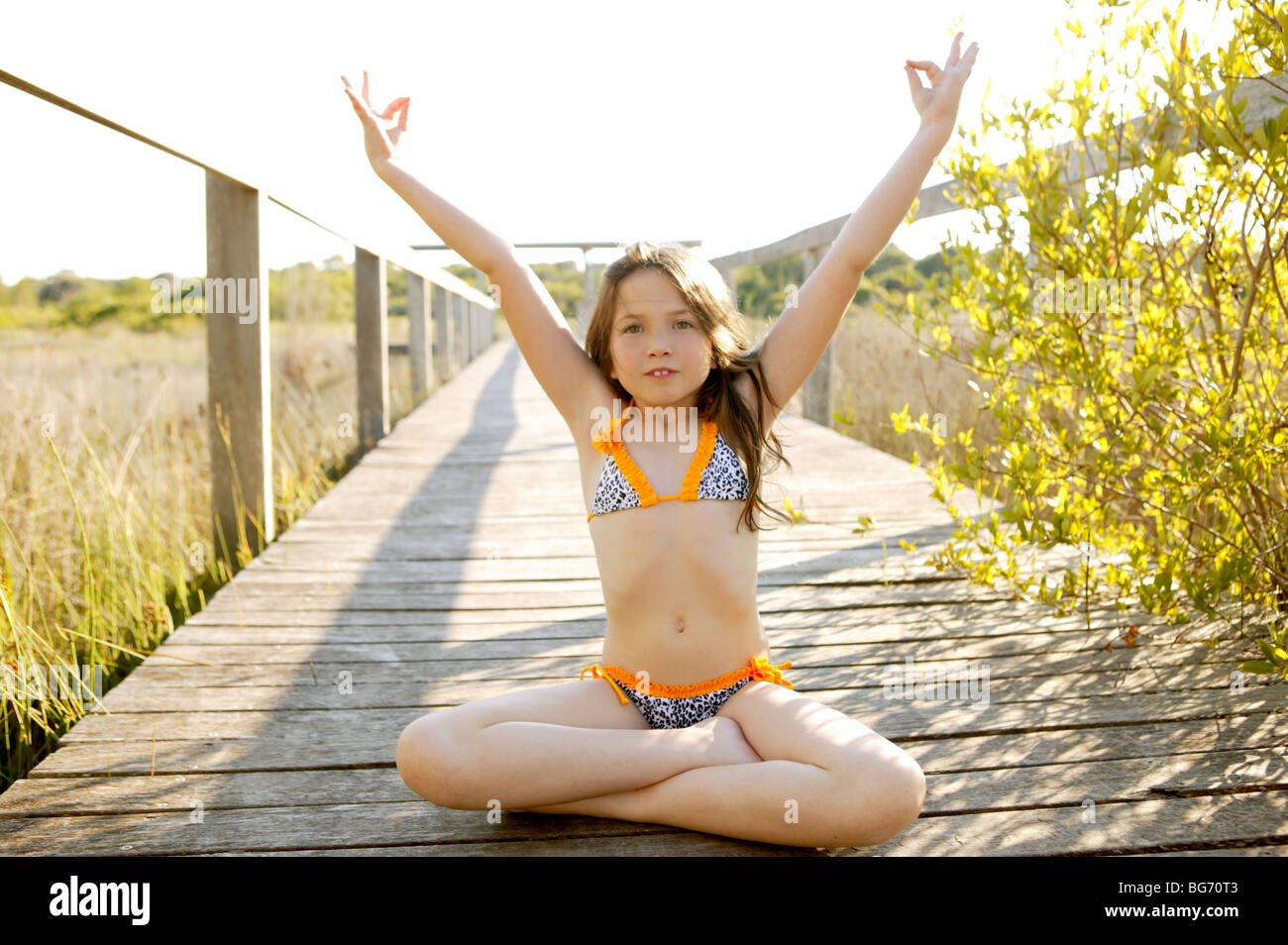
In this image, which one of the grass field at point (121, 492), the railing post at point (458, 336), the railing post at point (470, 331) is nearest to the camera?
the grass field at point (121, 492)

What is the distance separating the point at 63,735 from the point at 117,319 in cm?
2895

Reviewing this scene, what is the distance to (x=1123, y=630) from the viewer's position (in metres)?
2.53

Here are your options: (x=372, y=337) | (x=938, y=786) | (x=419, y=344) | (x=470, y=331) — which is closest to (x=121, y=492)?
(x=372, y=337)

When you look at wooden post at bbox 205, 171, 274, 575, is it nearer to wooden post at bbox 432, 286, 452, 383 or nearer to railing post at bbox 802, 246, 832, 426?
railing post at bbox 802, 246, 832, 426

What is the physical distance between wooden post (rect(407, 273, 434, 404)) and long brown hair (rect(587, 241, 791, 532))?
6.94 m

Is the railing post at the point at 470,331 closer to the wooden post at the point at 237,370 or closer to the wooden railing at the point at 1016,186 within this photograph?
the wooden railing at the point at 1016,186

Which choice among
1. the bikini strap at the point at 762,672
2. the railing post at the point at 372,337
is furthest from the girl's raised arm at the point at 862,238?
the railing post at the point at 372,337

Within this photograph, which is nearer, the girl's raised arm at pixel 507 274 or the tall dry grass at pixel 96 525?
the girl's raised arm at pixel 507 274

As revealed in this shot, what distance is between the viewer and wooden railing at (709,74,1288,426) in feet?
7.18

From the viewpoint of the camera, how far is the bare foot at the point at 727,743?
1644 millimetres

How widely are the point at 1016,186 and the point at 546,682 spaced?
1871 millimetres

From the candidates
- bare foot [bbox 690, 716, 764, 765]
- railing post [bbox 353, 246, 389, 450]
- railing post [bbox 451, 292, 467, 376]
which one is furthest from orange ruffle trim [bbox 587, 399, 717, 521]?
railing post [bbox 451, 292, 467, 376]
